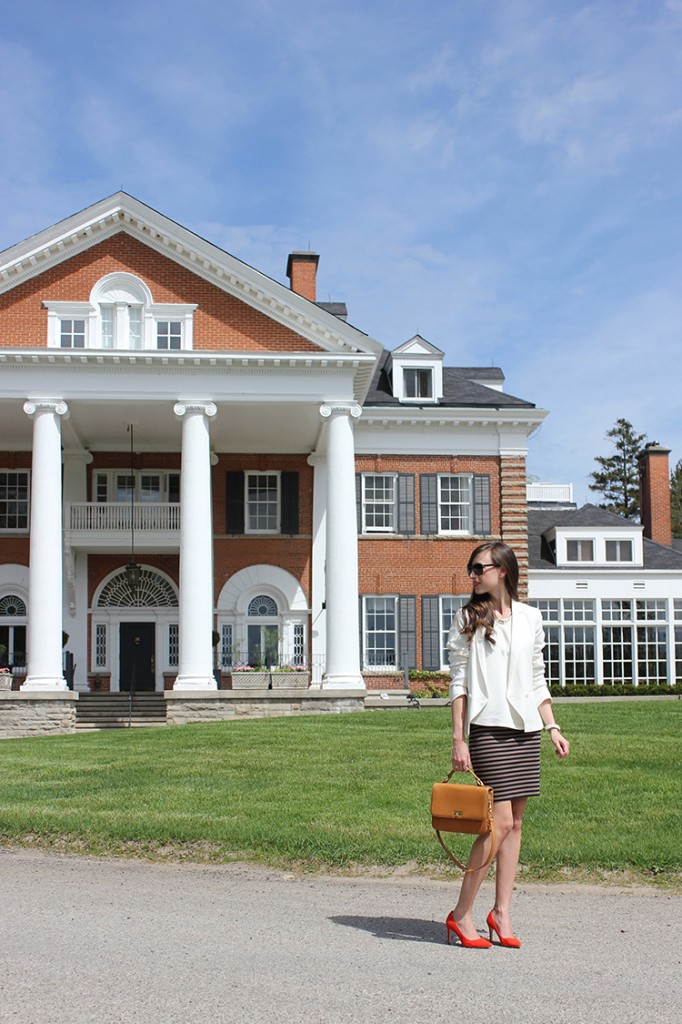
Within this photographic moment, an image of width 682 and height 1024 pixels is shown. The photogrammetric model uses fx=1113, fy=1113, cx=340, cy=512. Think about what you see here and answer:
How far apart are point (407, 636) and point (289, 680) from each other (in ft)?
19.1

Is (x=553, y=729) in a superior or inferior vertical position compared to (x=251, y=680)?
superior

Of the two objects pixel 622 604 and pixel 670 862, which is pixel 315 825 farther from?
pixel 622 604


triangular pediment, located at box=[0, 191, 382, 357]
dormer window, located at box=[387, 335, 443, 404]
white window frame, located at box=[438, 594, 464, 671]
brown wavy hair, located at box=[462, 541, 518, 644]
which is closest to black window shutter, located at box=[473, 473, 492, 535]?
white window frame, located at box=[438, 594, 464, 671]

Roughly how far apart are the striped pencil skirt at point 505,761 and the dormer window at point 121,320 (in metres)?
21.6

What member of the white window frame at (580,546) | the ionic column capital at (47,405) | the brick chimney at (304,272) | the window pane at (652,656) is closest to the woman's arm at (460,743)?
the ionic column capital at (47,405)

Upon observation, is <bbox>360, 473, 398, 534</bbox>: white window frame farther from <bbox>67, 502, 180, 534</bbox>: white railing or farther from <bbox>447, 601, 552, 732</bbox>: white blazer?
<bbox>447, 601, 552, 732</bbox>: white blazer

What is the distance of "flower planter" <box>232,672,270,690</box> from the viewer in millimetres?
26484

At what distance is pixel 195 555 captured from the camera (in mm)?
25672

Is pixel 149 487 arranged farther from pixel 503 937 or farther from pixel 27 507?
pixel 503 937

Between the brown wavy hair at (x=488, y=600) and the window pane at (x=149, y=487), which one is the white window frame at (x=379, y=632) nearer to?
the window pane at (x=149, y=487)

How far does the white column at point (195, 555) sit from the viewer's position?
83.4 ft

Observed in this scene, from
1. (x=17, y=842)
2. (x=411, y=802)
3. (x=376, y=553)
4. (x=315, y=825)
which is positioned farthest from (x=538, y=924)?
(x=376, y=553)

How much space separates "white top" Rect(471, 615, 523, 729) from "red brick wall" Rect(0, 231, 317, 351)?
69.3ft

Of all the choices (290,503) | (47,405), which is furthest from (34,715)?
(290,503)
